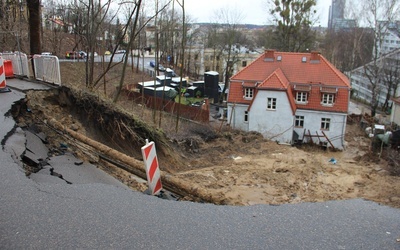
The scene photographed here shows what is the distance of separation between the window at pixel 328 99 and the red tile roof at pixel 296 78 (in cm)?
32

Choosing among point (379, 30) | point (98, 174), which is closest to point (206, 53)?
point (379, 30)

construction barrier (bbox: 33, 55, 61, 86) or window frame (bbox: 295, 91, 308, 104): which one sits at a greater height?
construction barrier (bbox: 33, 55, 61, 86)

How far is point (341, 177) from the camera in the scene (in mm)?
12195

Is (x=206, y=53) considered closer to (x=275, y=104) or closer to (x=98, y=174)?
(x=275, y=104)

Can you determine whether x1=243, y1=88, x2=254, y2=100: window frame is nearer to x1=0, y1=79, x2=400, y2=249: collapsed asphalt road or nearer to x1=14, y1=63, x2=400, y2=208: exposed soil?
x1=14, y1=63, x2=400, y2=208: exposed soil

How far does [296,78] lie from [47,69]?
74.1ft

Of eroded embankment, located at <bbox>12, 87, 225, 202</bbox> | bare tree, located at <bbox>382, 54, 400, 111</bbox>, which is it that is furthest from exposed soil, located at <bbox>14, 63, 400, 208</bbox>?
bare tree, located at <bbox>382, 54, 400, 111</bbox>

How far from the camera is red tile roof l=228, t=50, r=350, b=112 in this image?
29.1 meters

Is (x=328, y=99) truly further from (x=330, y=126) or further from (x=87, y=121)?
(x=87, y=121)

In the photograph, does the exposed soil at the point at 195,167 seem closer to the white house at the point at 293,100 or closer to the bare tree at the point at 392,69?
the white house at the point at 293,100

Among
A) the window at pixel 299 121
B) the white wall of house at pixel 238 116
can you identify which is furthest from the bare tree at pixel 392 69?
the white wall of house at pixel 238 116

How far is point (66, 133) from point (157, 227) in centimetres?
553

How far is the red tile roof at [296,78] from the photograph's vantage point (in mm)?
29125

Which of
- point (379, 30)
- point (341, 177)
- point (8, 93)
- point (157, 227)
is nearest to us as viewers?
point (157, 227)
